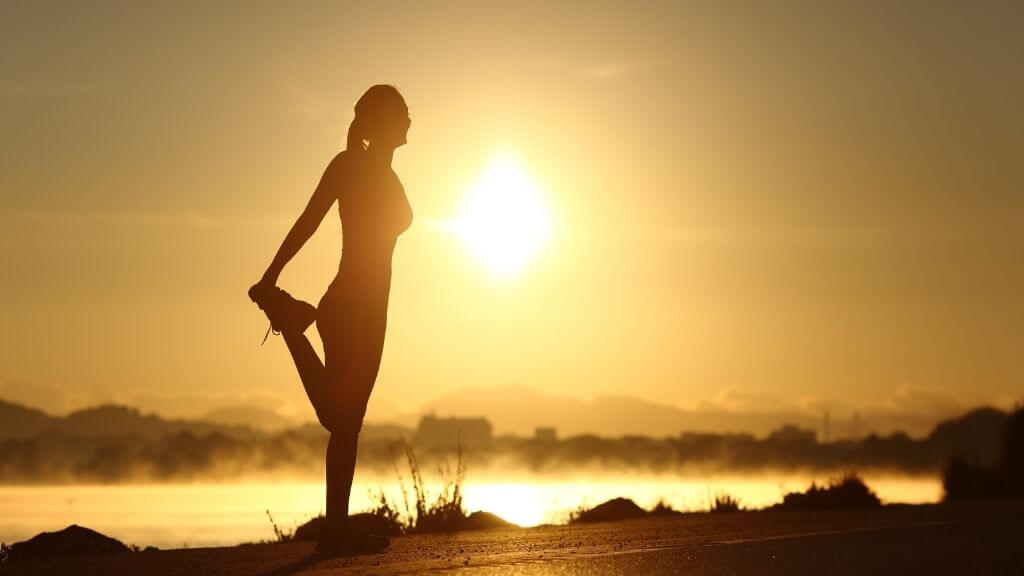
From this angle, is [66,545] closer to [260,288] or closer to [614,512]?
[260,288]

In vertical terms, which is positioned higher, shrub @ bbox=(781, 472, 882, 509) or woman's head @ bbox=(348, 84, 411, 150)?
woman's head @ bbox=(348, 84, 411, 150)

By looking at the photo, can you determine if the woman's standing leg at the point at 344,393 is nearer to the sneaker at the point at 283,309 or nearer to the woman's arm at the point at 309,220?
the sneaker at the point at 283,309

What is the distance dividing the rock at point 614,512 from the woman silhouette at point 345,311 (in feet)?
19.2

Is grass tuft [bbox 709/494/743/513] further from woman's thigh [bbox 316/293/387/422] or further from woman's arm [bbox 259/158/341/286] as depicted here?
woman's arm [bbox 259/158/341/286]

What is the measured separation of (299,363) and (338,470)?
0.77 m

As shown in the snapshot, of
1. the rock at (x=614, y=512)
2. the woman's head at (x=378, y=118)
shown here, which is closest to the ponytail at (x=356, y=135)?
the woman's head at (x=378, y=118)

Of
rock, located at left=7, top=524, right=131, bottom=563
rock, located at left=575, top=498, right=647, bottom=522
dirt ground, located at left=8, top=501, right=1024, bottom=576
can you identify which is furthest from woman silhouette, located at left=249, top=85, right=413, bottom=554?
rock, located at left=575, top=498, right=647, bottom=522

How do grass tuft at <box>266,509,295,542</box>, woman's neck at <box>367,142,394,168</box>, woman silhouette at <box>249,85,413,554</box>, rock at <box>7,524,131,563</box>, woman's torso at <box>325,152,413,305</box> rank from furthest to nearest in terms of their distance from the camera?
grass tuft at <box>266,509,295,542</box>
rock at <box>7,524,131,563</box>
woman's neck at <box>367,142,394,168</box>
woman's torso at <box>325,152,413,305</box>
woman silhouette at <box>249,85,413,554</box>

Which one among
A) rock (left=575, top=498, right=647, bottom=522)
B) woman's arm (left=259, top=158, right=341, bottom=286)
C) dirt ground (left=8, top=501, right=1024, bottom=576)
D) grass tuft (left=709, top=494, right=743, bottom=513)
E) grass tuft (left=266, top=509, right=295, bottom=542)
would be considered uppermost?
woman's arm (left=259, top=158, right=341, bottom=286)

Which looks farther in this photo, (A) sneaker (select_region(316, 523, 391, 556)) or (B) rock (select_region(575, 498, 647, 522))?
(B) rock (select_region(575, 498, 647, 522))

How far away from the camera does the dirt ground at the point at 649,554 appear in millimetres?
7641

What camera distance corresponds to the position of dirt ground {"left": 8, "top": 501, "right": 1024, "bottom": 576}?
301 inches

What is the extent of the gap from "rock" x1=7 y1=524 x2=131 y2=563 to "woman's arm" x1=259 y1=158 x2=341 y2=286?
3044 mm

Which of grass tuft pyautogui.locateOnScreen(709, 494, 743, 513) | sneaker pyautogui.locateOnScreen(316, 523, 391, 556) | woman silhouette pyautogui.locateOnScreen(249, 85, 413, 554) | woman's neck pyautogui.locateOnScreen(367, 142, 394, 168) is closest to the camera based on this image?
sneaker pyautogui.locateOnScreen(316, 523, 391, 556)
